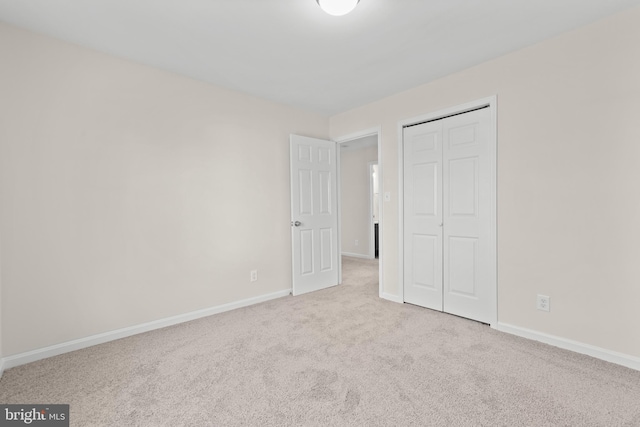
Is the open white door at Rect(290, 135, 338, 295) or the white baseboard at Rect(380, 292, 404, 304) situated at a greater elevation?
the open white door at Rect(290, 135, 338, 295)

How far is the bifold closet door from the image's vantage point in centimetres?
278

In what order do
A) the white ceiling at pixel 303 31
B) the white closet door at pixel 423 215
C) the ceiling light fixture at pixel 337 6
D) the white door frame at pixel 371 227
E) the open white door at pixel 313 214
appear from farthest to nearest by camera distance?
the white door frame at pixel 371 227, the open white door at pixel 313 214, the white closet door at pixel 423 215, the white ceiling at pixel 303 31, the ceiling light fixture at pixel 337 6

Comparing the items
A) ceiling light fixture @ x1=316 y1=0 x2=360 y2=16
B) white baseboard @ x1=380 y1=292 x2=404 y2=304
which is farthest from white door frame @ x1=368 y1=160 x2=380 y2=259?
ceiling light fixture @ x1=316 y1=0 x2=360 y2=16

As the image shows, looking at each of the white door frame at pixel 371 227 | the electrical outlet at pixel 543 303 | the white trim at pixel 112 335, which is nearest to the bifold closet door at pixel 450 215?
the electrical outlet at pixel 543 303

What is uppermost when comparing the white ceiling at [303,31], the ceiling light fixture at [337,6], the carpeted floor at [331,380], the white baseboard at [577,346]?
the white ceiling at [303,31]

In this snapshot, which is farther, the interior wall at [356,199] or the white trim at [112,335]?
the interior wall at [356,199]

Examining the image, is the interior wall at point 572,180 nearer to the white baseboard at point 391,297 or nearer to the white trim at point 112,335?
the white baseboard at point 391,297

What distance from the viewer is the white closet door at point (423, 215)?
3119mm

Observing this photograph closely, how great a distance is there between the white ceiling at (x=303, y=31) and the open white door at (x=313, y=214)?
1.13 m

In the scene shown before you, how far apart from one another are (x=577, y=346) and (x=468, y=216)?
1280 mm

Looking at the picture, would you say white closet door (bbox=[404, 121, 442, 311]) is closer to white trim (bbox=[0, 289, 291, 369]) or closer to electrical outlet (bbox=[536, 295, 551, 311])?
electrical outlet (bbox=[536, 295, 551, 311])

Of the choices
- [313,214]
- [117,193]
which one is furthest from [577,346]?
[117,193]

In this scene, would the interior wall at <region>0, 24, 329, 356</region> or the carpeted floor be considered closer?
the carpeted floor

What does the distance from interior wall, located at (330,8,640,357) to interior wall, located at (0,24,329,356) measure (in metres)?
2.55
